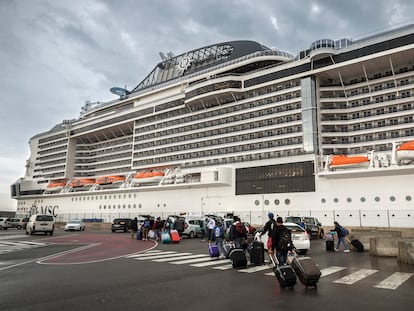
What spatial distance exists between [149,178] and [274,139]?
1958cm

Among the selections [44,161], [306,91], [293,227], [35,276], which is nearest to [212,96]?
[306,91]

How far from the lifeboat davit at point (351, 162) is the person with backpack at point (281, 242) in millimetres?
24323

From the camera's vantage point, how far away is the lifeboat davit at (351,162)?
30281mm

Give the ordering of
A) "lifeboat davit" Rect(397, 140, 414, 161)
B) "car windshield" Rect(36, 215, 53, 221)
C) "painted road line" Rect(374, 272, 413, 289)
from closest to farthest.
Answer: "painted road line" Rect(374, 272, 413, 289) → "car windshield" Rect(36, 215, 53, 221) → "lifeboat davit" Rect(397, 140, 414, 161)

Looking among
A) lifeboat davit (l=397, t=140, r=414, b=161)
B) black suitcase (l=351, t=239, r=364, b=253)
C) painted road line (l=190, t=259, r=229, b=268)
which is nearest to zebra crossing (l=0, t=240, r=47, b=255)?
painted road line (l=190, t=259, r=229, b=268)

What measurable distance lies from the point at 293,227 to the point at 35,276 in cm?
1054

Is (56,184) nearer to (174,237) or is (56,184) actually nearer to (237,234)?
(174,237)

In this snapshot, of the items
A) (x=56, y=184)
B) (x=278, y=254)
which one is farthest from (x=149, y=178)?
(x=278, y=254)

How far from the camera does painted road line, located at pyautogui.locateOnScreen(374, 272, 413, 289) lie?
7520mm

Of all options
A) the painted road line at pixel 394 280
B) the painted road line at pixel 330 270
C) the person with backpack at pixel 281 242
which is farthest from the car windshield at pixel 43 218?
the painted road line at pixel 394 280

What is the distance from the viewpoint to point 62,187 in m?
63.9

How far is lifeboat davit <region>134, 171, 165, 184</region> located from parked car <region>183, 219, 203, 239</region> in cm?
2125

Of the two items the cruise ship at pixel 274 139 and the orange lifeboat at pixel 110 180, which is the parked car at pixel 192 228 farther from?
the orange lifeboat at pixel 110 180

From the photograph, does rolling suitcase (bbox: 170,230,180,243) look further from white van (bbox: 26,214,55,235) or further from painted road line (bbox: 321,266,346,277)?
white van (bbox: 26,214,55,235)
